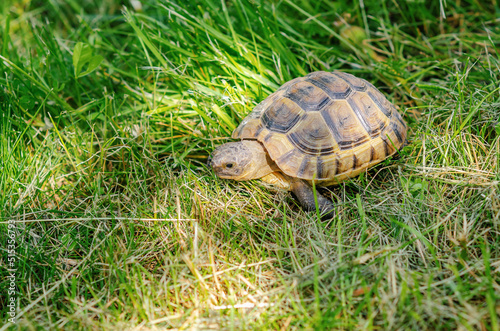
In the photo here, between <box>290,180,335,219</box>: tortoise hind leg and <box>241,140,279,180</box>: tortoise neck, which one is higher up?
<box>241,140,279,180</box>: tortoise neck

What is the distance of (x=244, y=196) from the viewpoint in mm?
2561

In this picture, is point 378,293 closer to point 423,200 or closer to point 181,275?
point 423,200

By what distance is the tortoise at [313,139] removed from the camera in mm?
2434

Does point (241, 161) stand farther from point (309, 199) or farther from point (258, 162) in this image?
point (309, 199)

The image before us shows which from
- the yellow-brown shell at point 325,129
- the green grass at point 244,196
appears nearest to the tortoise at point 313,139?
the yellow-brown shell at point 325,129

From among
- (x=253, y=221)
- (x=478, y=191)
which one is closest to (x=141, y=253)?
(x=253, y=221)

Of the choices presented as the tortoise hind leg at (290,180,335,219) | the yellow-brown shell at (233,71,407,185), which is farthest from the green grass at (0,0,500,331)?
the yellow-brown shell at (233,71,407,185)

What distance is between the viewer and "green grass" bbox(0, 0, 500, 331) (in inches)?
70.1

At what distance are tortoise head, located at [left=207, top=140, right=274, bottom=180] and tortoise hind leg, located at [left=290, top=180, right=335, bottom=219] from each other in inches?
9.7

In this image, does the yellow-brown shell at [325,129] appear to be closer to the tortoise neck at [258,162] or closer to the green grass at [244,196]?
the tortoise neck at [258,162]

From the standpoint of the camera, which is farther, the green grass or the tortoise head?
the tortoise head

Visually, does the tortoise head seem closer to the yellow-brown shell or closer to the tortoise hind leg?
the yellow-brown shell

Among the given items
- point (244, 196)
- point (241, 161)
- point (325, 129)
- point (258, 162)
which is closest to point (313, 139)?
point (325, 129)

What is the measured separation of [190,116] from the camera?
3070mm
